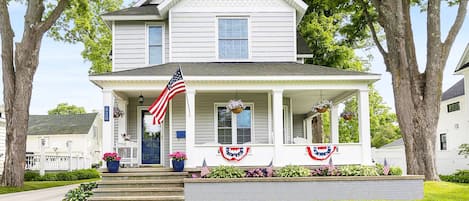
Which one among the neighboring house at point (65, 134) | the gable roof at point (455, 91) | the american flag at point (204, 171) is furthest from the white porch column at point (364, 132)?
the neighboring house at point (65, 134)

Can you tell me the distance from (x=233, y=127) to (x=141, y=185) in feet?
13.9

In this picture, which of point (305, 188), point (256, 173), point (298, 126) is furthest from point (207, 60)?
point (298, 126)

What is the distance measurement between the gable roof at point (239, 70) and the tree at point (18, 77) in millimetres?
6264

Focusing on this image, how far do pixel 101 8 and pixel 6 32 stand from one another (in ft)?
47.0

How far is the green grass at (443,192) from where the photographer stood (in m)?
13.2

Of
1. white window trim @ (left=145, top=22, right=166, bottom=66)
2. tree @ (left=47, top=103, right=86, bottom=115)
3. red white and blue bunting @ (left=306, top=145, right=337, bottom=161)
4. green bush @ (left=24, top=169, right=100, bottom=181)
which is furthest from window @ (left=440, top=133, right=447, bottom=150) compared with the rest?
tree @ (left=47, top=103, right=86, bottom=115)

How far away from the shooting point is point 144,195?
13.0m

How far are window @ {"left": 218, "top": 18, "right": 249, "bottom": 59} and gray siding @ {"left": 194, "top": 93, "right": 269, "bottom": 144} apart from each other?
1408mm

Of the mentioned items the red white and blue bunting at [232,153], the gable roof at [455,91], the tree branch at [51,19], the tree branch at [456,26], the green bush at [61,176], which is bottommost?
the green bush at [61,176]

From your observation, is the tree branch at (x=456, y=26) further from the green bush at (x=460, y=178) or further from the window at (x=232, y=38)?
the window at (x=232, y=38)

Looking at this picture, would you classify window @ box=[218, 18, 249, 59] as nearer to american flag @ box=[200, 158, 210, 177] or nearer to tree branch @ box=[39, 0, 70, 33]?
american flag @ box=[200, 158, 210, 177]

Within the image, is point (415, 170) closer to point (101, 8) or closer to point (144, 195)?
point (144, 195)

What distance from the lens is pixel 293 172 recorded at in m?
13.2

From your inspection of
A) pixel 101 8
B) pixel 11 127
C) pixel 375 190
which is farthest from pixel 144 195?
pixel 101 8
